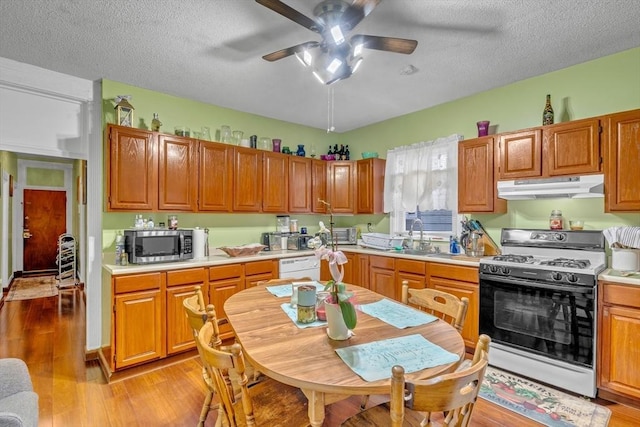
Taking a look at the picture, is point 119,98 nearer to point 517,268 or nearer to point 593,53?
point 517,268

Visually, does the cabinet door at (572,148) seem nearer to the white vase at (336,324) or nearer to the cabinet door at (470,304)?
the cabinet door at (470,304)

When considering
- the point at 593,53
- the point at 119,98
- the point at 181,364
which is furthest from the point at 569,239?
the point at 119,98

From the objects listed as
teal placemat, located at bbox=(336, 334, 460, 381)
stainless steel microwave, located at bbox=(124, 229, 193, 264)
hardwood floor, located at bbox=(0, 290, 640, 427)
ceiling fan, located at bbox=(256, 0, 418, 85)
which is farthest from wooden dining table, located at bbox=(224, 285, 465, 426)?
ceiling fan, located at bbox=(256, 0, 418, 85)

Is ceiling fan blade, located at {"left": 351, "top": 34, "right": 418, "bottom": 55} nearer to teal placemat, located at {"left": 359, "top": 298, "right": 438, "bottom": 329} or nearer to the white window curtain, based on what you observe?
teal placemat, located at {"left": 359, "top": 298, "right": 438, "bottom": 329}

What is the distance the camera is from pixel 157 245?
296cm

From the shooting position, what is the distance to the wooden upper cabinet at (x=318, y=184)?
4.46 meters

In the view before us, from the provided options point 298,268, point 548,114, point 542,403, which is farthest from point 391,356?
point 548,114

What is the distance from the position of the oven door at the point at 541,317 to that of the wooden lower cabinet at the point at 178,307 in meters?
2.76

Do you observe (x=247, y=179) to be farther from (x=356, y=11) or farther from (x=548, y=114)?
(x=548, y=114)

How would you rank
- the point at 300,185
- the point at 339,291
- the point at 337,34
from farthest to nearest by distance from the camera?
the point at 300,185 → the point at 337,34 → the point at 339,291

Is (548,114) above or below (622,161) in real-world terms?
above

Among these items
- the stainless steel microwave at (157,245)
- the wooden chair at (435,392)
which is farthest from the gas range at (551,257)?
the stainless steel microwave at (157,245)

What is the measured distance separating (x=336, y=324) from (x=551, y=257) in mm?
2586

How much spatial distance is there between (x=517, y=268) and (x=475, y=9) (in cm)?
201
